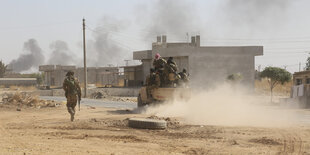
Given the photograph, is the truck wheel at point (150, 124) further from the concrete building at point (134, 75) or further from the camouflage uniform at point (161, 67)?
the concrete building at point (134, 75)

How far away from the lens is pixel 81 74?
7256 cm

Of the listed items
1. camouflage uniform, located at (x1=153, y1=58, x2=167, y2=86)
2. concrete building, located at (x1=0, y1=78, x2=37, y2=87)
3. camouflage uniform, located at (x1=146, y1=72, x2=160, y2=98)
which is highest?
camouflage uniform, located at (x1=153, y1=58, x2=167, y2=86)

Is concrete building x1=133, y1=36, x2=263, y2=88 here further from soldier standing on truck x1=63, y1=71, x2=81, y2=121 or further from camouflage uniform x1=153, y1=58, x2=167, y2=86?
soldier standing on truck x1=63, y1=71, x2=81, y2=121

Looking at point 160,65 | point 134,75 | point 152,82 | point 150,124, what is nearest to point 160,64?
point 160,65

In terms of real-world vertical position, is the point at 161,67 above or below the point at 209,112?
above

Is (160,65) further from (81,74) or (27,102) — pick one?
(81,74)

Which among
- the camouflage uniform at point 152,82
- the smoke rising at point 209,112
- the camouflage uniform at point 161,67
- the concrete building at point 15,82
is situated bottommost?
the smoke rising at point 209,112

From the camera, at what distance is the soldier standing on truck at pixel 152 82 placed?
58.0 feet

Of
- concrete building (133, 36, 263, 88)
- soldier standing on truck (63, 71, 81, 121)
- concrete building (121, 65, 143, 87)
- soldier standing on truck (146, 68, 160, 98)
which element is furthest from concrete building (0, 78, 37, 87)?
soldier standing on truck (63, 71, 81, 121)

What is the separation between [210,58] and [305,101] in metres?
27.4

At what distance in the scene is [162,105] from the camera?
1773cm

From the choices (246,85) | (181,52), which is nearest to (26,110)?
(181,52)

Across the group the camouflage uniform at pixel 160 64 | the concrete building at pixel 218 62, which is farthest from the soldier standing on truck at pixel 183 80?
the concrete building at pixel 218 62

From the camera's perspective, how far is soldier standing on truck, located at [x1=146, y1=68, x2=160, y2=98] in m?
17.7
